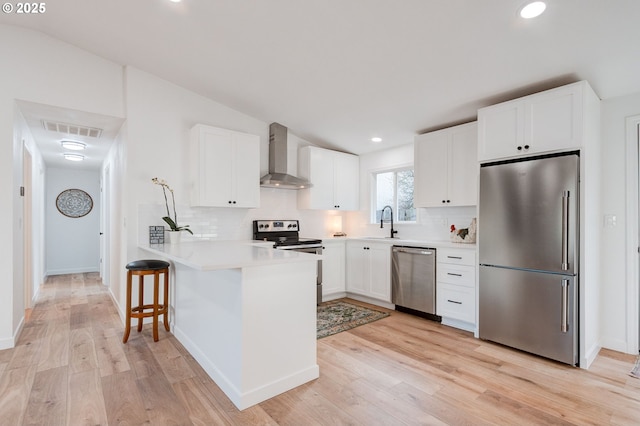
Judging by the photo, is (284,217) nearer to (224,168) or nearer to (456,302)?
(224,168)

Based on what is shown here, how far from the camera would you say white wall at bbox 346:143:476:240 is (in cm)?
403

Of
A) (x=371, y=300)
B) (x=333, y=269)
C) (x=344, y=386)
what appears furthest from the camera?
(x=333, y=269)

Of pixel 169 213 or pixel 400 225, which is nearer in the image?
pixel 169 213

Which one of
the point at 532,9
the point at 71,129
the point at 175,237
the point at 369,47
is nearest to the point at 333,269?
the point at 175,237

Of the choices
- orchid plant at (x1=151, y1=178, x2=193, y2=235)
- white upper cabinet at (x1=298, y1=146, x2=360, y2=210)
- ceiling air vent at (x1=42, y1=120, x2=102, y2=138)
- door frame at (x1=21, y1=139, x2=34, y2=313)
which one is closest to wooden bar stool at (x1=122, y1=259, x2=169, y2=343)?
orchid plant at (x1=151, y1=178, x2=193, y2=235)

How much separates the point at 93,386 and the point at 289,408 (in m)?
1.42

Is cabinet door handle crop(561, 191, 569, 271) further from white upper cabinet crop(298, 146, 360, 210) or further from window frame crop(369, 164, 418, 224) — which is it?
white upper cabinet crop(298, 146, 360, 210)

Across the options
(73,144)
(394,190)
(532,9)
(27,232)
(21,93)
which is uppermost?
(532,9)

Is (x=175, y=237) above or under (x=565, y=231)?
under

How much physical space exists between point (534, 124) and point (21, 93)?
4.61m

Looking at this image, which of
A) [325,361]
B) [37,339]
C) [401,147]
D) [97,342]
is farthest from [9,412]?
[401,147]

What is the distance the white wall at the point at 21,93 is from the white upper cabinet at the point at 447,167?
3524 mm

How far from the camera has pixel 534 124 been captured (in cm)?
276

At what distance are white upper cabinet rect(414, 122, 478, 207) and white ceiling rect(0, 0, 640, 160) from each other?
0.67 ft
